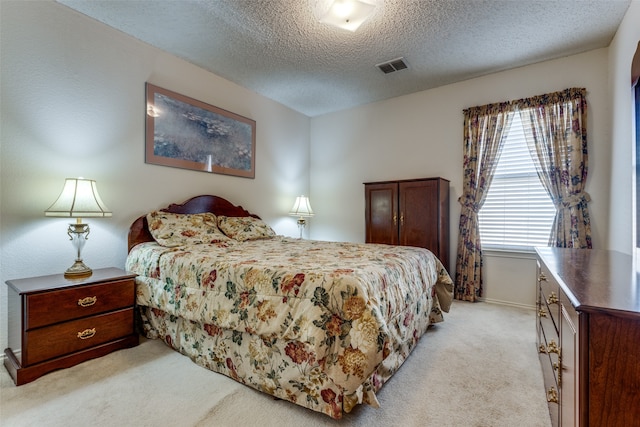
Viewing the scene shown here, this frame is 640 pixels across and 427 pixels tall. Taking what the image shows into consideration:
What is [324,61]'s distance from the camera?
3277 mm

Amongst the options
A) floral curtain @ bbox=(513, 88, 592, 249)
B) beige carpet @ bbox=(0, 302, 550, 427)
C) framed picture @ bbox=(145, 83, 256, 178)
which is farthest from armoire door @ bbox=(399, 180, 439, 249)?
framed picture @ bbox=(145, 83, 256, 178)

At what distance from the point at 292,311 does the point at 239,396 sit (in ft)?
2.09

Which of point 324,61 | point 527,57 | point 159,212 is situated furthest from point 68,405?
point 527,57

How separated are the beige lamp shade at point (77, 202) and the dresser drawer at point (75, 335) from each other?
29.9 inches

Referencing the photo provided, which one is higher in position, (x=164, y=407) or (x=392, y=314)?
(x=392, y=314)

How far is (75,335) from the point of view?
6.53 feet

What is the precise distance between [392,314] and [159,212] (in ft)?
7.94

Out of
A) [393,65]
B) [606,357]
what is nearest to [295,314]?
[606,357]

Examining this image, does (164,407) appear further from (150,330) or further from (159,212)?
(159,212)

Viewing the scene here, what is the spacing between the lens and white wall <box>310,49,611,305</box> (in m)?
2.99

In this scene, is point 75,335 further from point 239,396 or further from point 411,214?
point 411,214

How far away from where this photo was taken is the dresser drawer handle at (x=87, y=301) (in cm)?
201

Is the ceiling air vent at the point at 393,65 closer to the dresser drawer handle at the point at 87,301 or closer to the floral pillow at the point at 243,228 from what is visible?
the floral pillow at the point at 243,228

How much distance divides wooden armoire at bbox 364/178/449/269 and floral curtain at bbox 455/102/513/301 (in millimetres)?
209
